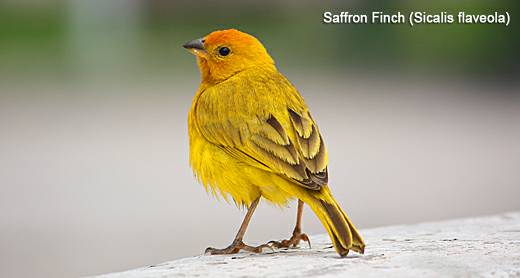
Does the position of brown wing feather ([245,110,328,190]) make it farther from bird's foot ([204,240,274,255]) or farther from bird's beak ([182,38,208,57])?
bird's beak ([182,38,208,57])

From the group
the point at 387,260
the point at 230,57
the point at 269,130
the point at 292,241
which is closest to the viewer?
the point at 387,260

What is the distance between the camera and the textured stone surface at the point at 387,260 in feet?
13.0

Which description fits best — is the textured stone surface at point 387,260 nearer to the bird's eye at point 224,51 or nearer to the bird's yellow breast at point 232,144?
the bird's yellow breast at point 232,144

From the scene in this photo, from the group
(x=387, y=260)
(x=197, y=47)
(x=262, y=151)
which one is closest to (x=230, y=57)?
(x=197, y=47)

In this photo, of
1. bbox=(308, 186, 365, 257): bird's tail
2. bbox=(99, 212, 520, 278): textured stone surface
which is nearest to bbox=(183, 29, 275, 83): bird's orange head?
bbox=(99, 212, 520, 278): textured stone surface

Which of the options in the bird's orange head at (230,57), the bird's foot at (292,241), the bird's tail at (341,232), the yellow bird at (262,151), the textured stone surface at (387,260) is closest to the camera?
the textured stone surface at (387,260)

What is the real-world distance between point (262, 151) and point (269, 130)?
13 centimetres

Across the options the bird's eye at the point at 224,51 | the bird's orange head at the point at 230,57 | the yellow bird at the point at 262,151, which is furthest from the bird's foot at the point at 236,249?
the bird's eye at the point at 224,51

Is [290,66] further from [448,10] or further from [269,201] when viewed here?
[269,201]

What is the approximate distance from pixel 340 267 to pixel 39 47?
744 inches

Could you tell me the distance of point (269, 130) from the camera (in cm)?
470

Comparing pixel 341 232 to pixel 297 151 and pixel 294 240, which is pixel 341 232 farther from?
pixel 294 240

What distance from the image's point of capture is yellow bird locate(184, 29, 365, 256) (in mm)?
4414

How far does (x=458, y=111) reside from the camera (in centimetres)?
1686
